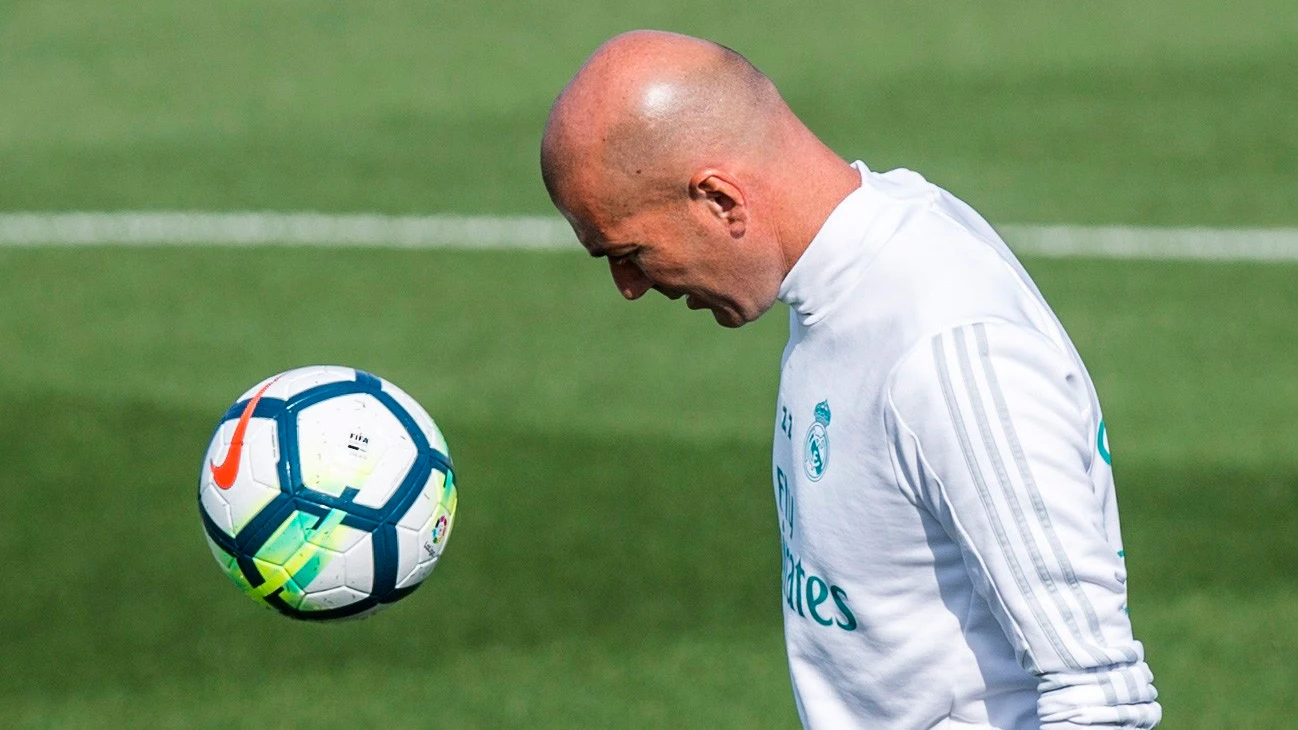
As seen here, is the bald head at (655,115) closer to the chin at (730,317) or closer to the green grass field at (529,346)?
the chin at (730,317)

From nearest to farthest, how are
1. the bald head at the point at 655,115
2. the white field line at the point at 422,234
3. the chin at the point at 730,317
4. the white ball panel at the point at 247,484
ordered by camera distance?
the bald head at the point at 655,115 → the chin at the point at 730,317 → the white ball panel at the point at 247,484 → the white field line at the point at 422,234

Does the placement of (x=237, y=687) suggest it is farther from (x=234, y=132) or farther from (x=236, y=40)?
(x=236, y=40)

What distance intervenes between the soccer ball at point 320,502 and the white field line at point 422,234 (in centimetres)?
642

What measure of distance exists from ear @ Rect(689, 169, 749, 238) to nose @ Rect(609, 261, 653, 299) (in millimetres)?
243

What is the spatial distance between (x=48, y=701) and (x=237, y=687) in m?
0.68

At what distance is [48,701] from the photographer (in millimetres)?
6516

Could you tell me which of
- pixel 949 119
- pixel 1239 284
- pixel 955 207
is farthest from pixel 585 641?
pixel 949 119

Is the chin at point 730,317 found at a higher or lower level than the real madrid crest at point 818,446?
higher

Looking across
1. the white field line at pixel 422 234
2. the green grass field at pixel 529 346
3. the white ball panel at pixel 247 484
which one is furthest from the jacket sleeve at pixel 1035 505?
the white field line at pixel 422 234

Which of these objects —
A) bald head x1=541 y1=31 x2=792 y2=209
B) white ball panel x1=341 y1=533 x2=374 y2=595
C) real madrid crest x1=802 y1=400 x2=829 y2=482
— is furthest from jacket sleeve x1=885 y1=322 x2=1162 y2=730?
white ball panel x1=341 y1=533 x2=374 y2=595

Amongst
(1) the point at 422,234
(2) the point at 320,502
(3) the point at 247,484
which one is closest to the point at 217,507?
(3) the point at 247,484

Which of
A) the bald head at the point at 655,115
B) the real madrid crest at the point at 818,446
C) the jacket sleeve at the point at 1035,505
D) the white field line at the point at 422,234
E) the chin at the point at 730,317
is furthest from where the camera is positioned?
the white field line at the point at 422,234

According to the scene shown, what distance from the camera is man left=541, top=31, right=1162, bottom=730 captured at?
9.49 ft

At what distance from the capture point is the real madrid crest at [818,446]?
330 cm
